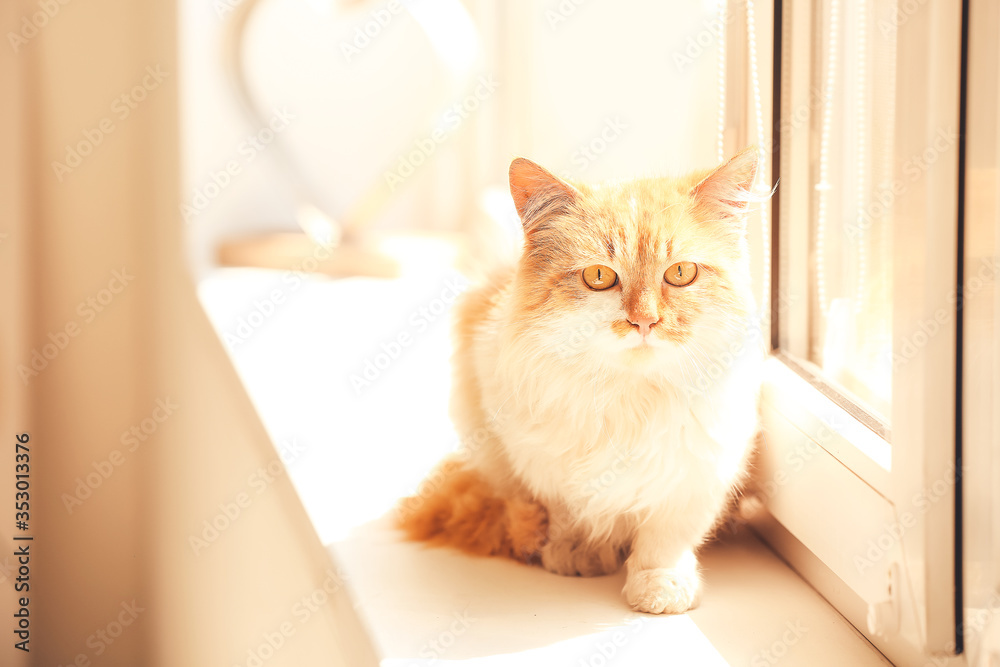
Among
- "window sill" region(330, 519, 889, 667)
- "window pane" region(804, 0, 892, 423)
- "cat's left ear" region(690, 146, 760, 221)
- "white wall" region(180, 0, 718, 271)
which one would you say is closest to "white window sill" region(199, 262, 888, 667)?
"window sill" region(330, 519, 889, 667)

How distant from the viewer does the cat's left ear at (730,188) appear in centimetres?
78

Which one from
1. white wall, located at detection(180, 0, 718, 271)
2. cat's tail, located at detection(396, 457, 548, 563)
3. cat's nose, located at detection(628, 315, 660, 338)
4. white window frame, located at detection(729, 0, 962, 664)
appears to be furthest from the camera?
white wall, located at detection(180, 0, 718, 271)

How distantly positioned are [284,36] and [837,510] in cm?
188

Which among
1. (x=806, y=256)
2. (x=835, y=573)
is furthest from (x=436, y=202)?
(x=835, y=573)

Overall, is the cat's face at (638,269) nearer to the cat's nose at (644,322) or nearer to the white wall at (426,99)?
the cat's nose at (644,322)

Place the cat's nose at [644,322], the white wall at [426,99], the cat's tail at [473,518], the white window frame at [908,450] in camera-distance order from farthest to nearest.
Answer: the white wall at [426,99]
the cat's tail at [473,518]
the cat's nose at [644,322]
the white window frame at [908,450]

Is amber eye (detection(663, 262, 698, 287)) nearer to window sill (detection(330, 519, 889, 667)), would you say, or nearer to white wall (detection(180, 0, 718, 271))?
window sill (detection(330, 519, 889, 667))

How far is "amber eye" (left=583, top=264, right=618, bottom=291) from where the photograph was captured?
781mm

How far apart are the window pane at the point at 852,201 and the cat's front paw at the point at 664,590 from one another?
0.77ft

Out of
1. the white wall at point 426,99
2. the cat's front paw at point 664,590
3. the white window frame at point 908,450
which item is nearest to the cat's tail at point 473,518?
the cat's front paw at point 664,590

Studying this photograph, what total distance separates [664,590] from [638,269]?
302mm

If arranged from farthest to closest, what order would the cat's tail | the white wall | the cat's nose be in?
1. the white wall
2. the cat's tail
3. the cat's nose

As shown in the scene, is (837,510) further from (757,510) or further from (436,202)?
(436,202)

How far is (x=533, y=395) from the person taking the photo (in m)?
0.84
